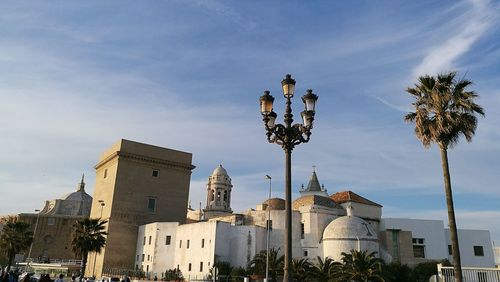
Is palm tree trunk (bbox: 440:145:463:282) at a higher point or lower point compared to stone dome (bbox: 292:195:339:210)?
lower

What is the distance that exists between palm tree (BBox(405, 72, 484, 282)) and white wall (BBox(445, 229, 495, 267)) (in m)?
36.6

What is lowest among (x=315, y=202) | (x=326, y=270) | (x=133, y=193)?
(x=326, y=270)

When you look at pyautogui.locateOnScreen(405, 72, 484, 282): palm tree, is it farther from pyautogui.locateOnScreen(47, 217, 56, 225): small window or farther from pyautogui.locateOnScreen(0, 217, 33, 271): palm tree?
pyautogui.locateOnScreen(47, 217, 56, 225): small window

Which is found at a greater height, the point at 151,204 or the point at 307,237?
the point at 151,204

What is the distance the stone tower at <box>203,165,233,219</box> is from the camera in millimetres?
65188

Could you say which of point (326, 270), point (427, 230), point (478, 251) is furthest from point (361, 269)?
point (478, 251)

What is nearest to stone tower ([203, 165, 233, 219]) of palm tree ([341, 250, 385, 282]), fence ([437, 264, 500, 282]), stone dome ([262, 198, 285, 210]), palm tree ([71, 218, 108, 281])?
stone dome ([262, 198, 285, 210])

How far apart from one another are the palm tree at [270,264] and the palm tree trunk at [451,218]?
22.7 meters

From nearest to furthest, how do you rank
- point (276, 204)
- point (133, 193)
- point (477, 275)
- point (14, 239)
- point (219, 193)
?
point (477, 275) < point (14, 239) < point (276, 204) < point (133, 193) < point (219, 193)

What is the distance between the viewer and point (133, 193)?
177 ft

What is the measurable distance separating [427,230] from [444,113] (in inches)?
1389

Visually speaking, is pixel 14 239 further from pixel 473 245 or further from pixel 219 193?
pixel 473 245

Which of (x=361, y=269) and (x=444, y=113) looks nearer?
(x=444, y=113)

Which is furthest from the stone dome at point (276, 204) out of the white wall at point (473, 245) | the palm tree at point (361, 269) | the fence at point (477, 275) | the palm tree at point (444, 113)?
the palm tree at point (444, 113)
